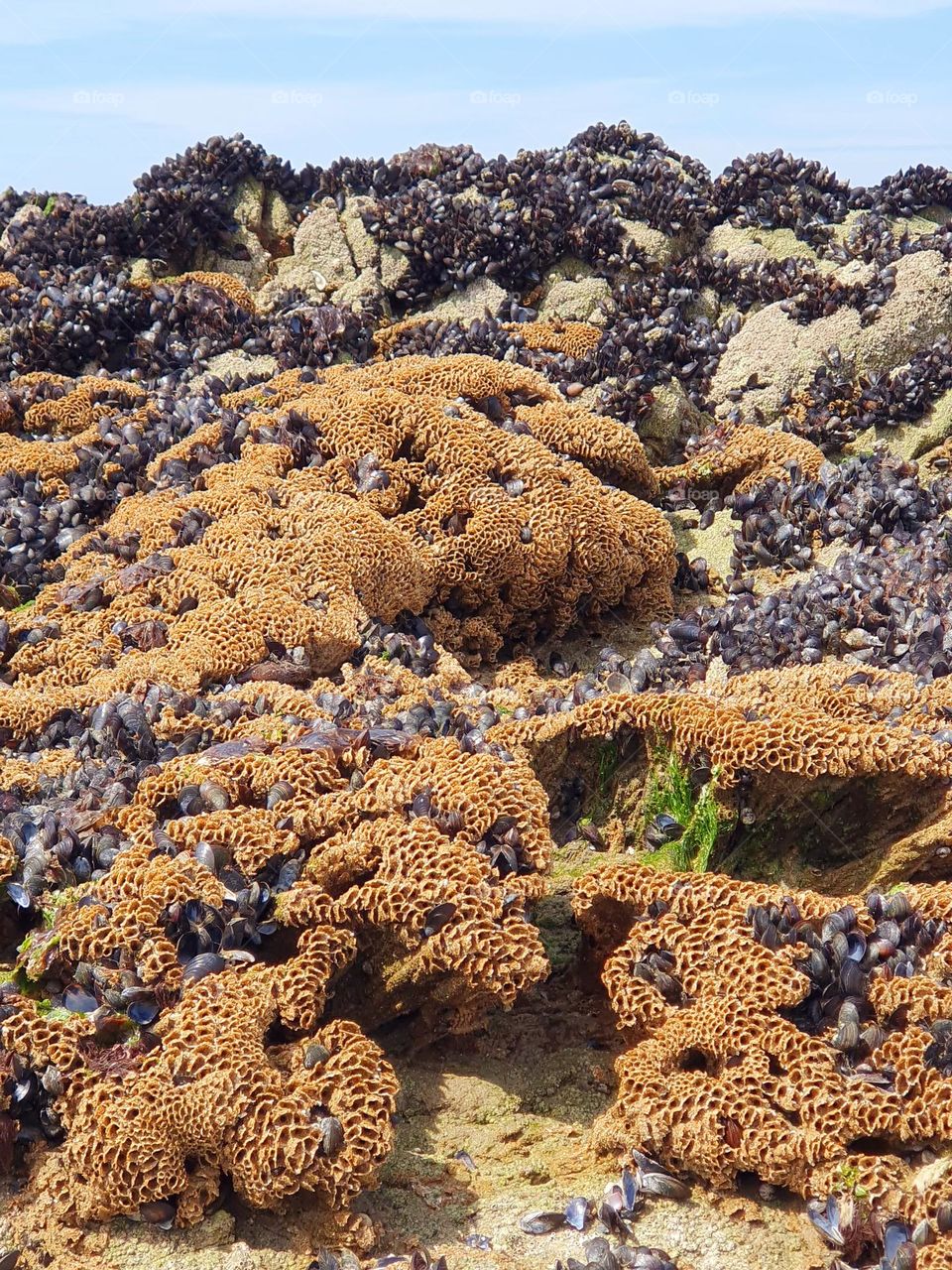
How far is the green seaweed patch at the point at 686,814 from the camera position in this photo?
17.3 feet

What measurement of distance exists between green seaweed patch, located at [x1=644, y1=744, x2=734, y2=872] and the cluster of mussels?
23 millimetres

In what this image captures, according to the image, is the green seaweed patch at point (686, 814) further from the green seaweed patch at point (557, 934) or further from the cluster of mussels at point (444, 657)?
the green seaweed patch at point (557, 934)

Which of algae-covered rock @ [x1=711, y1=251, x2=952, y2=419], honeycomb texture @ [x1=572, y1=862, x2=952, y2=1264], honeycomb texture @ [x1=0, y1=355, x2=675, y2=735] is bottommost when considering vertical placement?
honeycomb texture @ [x1=572, y1=862, x2=952, y2=1264]

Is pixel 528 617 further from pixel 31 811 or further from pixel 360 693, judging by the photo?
pixel 31 811

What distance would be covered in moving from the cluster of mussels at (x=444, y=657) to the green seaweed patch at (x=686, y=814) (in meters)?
0.02

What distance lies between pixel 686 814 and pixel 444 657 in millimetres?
2111

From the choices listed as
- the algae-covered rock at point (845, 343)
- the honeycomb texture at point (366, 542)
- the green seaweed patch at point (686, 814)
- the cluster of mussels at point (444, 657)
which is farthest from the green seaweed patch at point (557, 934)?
the algae-covered rock at point (845, 343)

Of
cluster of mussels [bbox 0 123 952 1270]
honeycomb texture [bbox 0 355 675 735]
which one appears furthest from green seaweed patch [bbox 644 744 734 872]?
honeycomb texture [bbox 0 355 675 735]

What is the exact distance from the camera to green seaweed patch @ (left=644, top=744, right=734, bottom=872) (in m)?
5.27

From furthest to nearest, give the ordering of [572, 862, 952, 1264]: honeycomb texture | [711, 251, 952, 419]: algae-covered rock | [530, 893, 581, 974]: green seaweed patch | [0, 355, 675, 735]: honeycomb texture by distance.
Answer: [711, 251, 952, 419]: algae-covered rock
[0, 355, 675, 735]: honeycomb texture
[530, 893, 581, 974]: green seaweed patch
[572, 862, 952, 1264]: honeycomb texture

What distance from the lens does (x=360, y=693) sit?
6059 mm

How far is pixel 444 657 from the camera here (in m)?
6.96

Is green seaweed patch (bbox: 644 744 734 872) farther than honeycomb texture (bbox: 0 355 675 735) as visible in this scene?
No

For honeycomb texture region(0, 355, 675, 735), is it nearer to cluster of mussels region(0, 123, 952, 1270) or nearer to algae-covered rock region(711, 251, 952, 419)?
cluster of mussels region(0, 123, 952, 1270)
